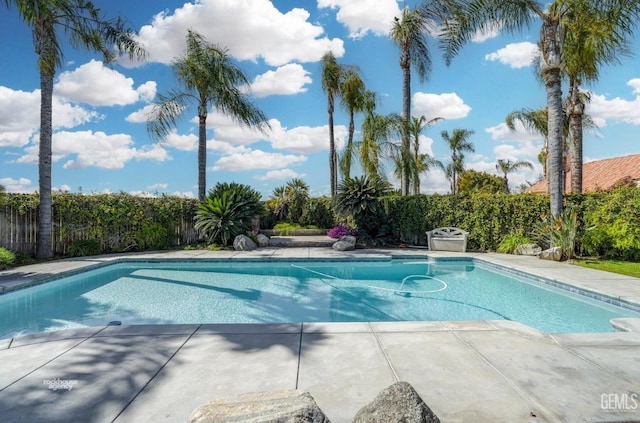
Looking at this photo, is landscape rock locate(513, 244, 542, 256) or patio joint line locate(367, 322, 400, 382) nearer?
patio joint line locate(367, 322, 400, 382)

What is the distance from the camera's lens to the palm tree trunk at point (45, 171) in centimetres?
977

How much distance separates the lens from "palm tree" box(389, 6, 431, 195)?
1404cm

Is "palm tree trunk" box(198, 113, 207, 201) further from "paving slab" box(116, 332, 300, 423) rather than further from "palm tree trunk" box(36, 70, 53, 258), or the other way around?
"paving slab" box(116, 332, 300, 423)

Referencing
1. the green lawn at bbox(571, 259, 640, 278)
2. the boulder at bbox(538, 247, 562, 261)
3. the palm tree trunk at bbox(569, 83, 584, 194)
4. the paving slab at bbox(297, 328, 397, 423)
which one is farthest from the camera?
the palm tree trunk at bbox(569, 83, 584, 194)

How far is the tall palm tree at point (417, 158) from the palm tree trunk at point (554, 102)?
4.99 meters

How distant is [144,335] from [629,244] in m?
10.7

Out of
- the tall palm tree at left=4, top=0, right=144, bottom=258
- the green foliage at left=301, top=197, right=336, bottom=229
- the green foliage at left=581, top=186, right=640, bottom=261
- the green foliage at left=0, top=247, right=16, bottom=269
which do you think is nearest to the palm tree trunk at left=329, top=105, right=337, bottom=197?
the green foliage at left=301, top=197, right=336, bottom=229

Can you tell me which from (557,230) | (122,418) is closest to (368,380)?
(122,418)

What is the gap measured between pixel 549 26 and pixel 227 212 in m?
11.5

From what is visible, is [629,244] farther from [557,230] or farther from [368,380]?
[368,380]

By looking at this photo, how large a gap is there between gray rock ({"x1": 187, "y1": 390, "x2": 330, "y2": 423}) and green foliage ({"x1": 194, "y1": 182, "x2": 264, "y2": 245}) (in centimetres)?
1114

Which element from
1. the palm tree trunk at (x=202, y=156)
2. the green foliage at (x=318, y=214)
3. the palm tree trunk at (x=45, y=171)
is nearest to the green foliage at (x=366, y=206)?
the green foliage at (x=318, y=214)

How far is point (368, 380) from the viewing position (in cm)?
282

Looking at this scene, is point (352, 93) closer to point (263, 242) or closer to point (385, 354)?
point (263, 242)
